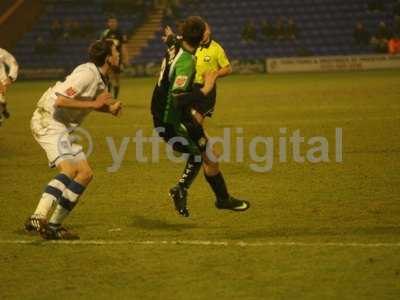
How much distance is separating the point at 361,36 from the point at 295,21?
438 cm

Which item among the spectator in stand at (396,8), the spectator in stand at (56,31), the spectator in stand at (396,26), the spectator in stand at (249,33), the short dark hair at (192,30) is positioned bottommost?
the spectator in stand at (56,31)

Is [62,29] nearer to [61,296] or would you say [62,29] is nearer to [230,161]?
[230,161]

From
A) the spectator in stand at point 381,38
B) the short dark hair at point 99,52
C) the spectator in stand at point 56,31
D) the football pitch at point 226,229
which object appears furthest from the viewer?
the spectator in stand at point 56,31

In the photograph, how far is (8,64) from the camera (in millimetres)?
14672

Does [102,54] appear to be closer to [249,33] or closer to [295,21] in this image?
[249,33]

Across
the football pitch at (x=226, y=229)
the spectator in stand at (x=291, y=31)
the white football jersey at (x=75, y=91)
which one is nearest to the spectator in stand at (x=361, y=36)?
the spectator in stand at (x=291, y=31)

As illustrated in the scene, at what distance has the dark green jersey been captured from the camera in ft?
26.2

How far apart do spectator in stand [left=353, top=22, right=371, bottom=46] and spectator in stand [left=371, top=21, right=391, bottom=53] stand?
1.24 feet

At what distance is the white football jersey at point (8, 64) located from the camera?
47.1 ft

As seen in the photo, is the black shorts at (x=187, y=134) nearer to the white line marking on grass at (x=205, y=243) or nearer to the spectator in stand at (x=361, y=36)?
the white line marking on grass at (x=205, y=243)

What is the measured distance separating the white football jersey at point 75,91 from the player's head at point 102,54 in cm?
6

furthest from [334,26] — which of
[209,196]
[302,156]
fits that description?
[209,196]

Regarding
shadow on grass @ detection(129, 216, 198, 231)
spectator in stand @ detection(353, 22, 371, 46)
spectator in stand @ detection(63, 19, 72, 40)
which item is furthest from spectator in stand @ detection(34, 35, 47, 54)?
shadow on grass @ detection(129, 216, 198, 231)

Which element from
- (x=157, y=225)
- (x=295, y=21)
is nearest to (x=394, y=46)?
(x=295, y=21)
